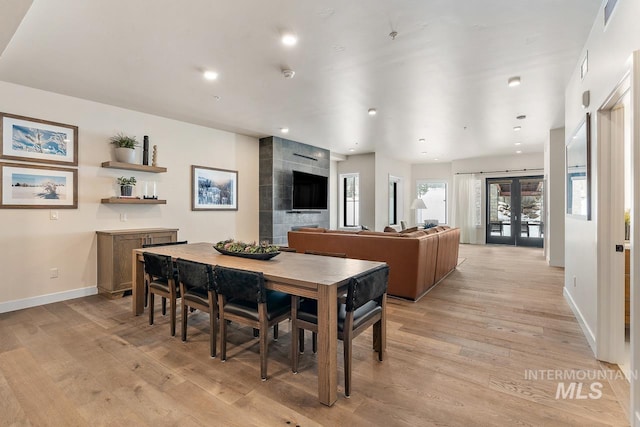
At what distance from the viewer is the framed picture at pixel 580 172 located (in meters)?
2.69

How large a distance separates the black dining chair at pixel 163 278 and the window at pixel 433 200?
9234mm

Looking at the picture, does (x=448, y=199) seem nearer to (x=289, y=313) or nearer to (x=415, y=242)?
(x=415, y=242)

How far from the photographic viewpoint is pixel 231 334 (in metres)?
2.99

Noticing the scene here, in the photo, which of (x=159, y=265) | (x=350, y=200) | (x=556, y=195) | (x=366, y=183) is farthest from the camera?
(x=350, y=200)

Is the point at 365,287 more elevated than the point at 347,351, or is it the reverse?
the point at 365,287

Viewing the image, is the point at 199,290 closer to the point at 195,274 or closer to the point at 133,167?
the point at 195,274

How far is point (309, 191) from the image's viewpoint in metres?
7.33

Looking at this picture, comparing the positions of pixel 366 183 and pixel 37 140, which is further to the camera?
pixel 366 183

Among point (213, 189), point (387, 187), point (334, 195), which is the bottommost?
point (213, 189)

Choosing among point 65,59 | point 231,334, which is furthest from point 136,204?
point 231,334

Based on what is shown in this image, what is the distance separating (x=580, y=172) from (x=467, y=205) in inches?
278

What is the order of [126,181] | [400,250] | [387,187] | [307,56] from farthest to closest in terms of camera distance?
[387,187] < [126,181] < [400,250] < [307,56]

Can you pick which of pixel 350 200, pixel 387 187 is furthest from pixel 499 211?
pixel 350 200

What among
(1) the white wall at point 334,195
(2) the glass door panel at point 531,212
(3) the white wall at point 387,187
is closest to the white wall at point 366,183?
(3) the white wall at point 387,187
